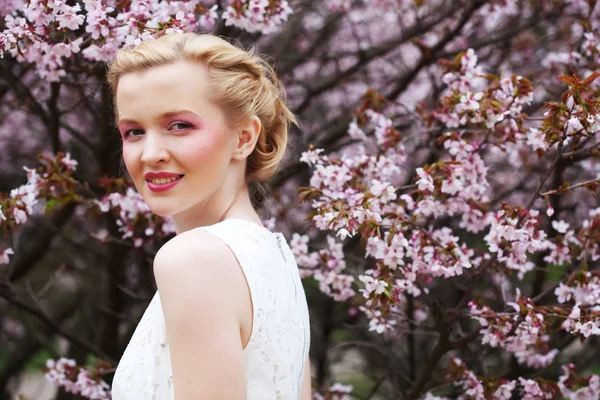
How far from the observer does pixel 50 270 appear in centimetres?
556

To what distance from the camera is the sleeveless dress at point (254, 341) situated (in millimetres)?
1499

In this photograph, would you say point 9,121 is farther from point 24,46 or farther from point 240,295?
point 240,295

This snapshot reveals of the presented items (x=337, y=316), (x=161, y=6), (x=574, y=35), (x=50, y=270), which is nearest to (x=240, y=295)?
(x=161, y=6)

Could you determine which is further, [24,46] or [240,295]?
[24,46]

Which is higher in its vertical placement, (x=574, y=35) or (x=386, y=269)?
(x=574, y=35)

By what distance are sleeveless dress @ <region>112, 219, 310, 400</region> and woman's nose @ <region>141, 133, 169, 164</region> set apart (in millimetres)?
179


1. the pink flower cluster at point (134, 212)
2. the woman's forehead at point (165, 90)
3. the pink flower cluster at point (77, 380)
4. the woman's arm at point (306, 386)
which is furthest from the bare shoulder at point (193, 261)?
the pink flower cluster at point (77, 380)

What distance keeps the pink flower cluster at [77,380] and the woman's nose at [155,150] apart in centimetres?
155

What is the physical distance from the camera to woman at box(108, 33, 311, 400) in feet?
4.51

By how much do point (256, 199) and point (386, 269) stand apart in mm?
454

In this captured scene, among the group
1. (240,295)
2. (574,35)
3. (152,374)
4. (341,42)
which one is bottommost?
(152,374)

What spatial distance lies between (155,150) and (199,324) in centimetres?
40

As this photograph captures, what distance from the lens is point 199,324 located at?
136 centimetres

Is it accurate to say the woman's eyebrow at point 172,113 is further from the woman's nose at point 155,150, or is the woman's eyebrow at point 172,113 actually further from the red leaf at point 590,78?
the red leaf at point 590,78
